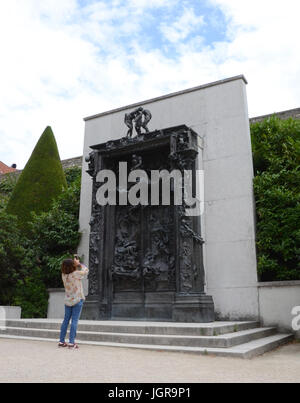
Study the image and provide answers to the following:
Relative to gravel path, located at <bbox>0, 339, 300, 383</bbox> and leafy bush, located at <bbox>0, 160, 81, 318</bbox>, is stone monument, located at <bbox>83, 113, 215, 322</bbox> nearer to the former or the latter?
leafy bush, located at <bbox>0, 160, 81, 318</bbox>

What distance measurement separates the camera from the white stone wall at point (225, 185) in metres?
7.99

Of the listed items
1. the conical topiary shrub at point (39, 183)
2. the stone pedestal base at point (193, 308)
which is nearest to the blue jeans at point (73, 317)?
the stone pedestal base at point (193, 308)

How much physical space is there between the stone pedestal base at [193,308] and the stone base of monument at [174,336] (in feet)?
2.25

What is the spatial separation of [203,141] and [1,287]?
21.8 feet

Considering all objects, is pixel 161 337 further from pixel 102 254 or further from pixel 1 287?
pixel 1 287

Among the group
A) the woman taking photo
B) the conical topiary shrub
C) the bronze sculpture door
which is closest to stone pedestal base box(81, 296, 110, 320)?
the bronze sculpture door

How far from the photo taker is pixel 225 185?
862 centimetres

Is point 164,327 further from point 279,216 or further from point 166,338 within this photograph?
point 279,216

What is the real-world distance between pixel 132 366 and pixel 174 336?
5.59 feet

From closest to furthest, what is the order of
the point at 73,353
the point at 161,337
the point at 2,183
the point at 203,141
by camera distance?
the point at 73,353
the point at 161,337
the point at 203,141
the point at 2,183

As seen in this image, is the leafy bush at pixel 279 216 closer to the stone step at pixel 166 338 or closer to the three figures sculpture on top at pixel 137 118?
the stone step at pixel 166 338
